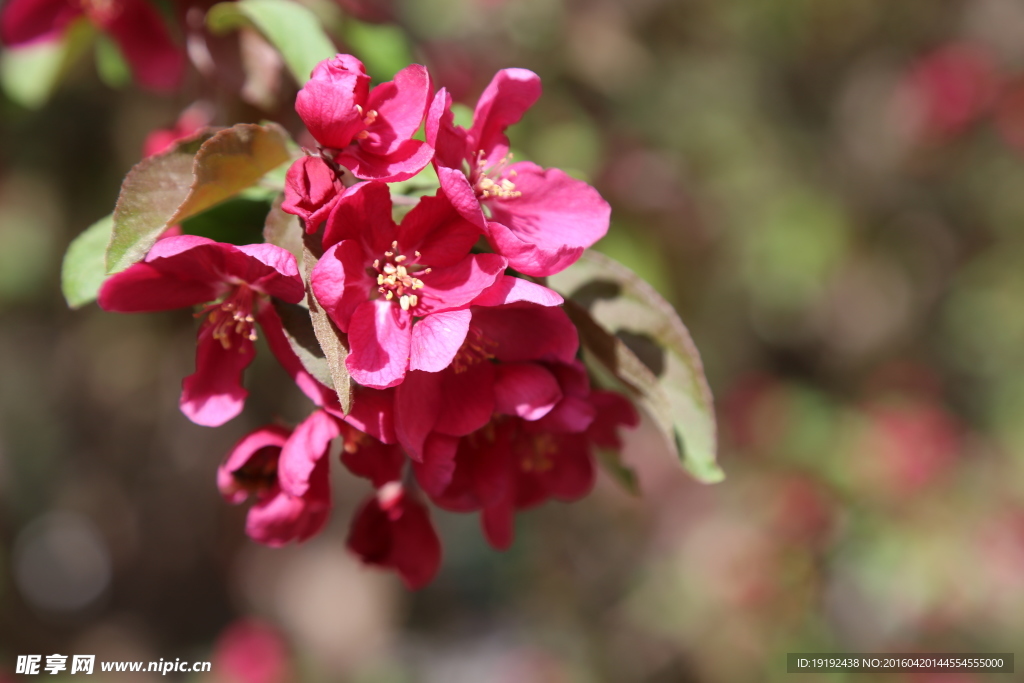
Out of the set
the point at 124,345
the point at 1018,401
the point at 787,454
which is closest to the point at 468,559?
→ the point at 787,454

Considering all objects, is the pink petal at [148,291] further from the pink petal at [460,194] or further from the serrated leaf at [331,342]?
the pink petal at [460,194]

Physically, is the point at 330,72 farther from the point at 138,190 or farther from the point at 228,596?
the point at 228,596

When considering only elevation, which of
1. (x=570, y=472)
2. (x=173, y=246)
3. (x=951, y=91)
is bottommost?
(x=951, y=91)

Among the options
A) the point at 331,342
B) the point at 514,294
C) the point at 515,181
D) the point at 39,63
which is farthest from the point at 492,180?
the point at 39,63

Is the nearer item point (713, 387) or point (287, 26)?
point (287, 26)

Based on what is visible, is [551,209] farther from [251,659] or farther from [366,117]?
[251,659]

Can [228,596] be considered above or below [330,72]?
below
